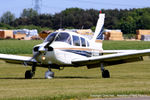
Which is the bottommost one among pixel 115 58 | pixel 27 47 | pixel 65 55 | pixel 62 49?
pixel 27 47

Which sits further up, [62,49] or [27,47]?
[62,49]

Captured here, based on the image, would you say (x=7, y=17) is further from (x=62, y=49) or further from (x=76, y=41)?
(x=62, y=49)

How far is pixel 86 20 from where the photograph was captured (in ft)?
444

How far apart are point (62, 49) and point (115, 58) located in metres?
2.24

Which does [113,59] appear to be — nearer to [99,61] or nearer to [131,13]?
[99,61]

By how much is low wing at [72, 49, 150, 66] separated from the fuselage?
44 cm

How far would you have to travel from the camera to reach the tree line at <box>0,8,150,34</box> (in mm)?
124662

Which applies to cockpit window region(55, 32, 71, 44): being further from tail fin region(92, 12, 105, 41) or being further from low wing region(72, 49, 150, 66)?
tail fin region(92, 12, 105, 41)

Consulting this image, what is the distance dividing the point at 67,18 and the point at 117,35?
78.2 ft

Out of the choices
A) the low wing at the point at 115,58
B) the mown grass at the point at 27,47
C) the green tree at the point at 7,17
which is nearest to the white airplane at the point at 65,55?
the low wing at the point at 115,58

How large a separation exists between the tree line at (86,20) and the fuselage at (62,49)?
92.8m

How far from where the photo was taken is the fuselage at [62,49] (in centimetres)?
1917

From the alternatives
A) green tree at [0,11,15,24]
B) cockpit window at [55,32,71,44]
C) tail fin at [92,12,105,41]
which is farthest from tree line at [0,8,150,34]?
cockpit window at [55,32,71,44]

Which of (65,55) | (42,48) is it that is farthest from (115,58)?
(42,48)
